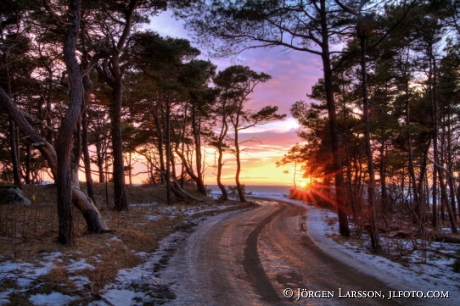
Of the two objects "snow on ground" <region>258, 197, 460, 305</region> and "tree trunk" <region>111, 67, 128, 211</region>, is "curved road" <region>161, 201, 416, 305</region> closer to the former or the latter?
"snow on ground" <region>258, 197, 460, 305</region>

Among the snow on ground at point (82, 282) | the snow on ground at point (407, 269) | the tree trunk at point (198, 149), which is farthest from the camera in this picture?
the tree trunk at point (198, 149)

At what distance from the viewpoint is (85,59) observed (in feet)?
36.1

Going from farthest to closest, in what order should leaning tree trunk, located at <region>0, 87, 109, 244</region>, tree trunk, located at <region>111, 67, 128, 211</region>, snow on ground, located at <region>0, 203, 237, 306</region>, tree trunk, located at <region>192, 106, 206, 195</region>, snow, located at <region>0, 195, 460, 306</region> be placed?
tree trunk, located at <region>192, 106, 206, 195</region>, tree trunk, located at <region>111, 67, 128, 211</region>, leaning tree trunk, located at <region>0, 87, 109, 244</region>, snow, located at <region>0, 195, 460, 306</region>, snow on ground, located at <region>0, 203, 237, 306</region>

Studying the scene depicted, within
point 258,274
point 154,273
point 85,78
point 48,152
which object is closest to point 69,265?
point 154,273

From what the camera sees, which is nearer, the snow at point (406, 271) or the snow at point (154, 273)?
the snow at point (154, 273)

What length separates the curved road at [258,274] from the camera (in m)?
5.11

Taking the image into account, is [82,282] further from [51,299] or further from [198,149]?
[198,149]

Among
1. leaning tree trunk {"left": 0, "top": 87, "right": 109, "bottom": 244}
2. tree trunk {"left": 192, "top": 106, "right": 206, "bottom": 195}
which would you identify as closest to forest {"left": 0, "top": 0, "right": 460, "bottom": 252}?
leaning tree trunk {"left": 0, "top": 87, "right": 109, "bottom": 244}

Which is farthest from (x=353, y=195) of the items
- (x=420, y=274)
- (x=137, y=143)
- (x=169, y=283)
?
(x=137, y=143)

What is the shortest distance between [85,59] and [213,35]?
183 inches

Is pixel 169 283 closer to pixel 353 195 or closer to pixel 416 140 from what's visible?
pixel 353 195

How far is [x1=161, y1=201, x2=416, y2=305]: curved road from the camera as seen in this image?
5105 millimetres

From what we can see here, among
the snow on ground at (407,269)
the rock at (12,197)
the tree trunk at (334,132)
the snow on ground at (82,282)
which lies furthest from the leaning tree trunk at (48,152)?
the tree trunk at (334,132)

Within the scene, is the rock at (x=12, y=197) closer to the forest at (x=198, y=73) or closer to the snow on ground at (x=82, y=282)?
the forest at (x=198, y=73)
